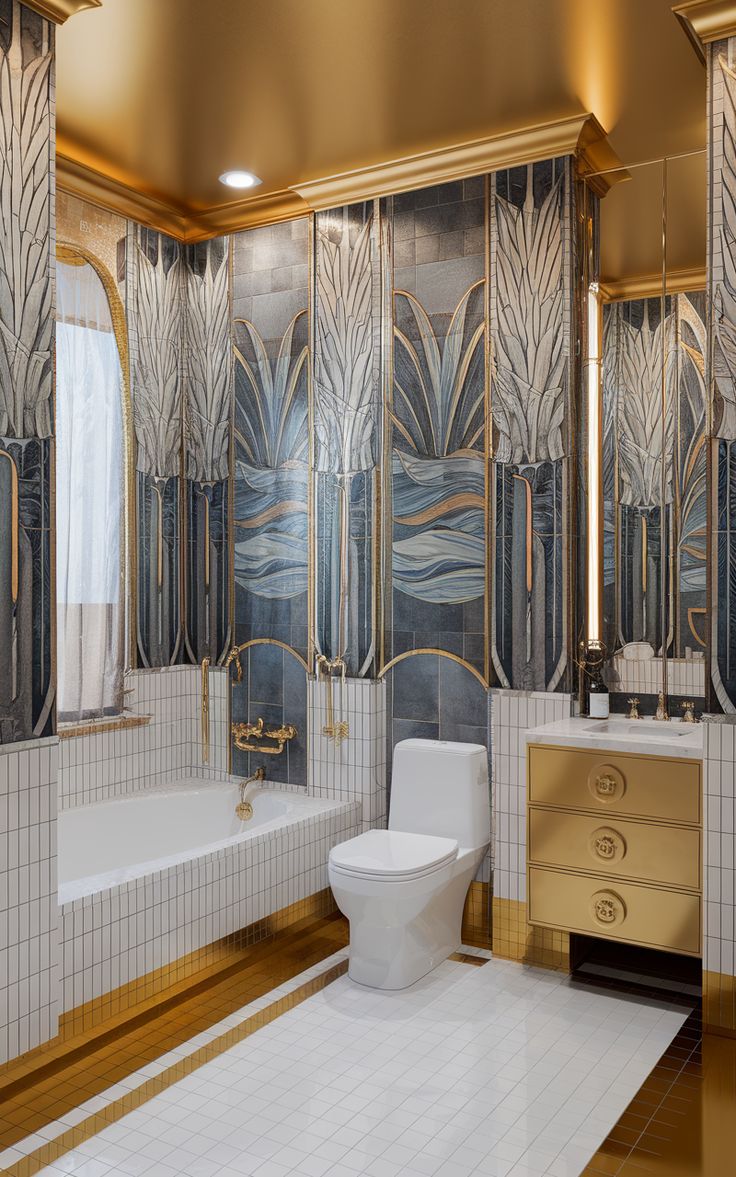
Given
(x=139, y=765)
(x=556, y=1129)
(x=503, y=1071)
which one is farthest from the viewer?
(x=139, y=765)

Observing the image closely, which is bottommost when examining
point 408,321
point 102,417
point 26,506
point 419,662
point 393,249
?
point 419,662

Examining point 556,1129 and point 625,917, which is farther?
point 625,917

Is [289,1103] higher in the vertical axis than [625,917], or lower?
lower

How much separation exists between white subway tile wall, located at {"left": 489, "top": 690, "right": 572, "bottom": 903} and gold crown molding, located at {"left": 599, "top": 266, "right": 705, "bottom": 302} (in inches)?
58.8

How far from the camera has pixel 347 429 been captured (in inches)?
153

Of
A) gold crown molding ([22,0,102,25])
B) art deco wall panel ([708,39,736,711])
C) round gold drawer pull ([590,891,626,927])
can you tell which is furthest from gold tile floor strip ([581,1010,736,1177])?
gold crown molding ([22,0,102,25])

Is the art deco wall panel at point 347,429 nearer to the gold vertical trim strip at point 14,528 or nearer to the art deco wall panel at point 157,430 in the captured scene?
the art deco wall panel at point 157,430

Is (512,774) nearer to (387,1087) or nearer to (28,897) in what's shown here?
(387,1087)

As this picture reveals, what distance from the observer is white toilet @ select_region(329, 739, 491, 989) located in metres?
3.10

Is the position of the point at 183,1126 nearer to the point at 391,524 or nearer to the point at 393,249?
the point at 391,524

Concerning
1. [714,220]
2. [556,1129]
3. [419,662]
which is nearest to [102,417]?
[419,662]

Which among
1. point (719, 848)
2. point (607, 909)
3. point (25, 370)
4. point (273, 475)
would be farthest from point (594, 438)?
point (25, 370)

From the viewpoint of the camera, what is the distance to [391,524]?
385cm

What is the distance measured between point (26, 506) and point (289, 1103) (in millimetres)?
1740
